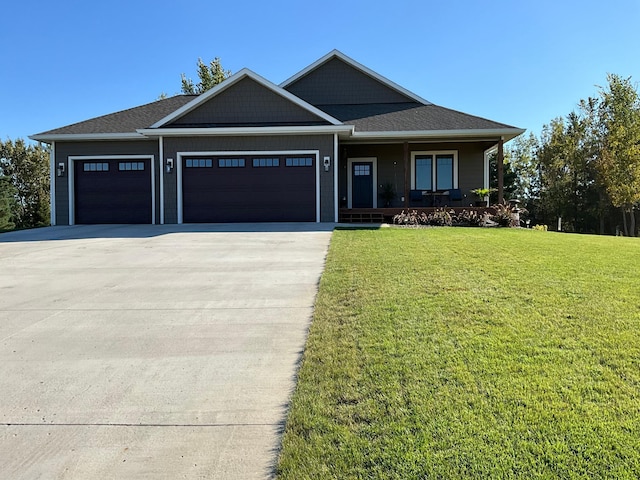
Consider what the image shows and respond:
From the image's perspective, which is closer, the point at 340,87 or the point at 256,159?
the point at 256,159

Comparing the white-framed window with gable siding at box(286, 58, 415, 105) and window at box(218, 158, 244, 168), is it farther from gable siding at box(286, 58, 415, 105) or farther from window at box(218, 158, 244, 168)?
window at box(218, 158, 244, 168)

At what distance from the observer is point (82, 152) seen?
56.5 ft

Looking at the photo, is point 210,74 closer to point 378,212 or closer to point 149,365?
point 378,212

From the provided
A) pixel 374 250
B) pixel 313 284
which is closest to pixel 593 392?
pixel 313 284

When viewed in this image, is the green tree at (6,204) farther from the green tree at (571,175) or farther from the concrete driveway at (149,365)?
the green tree at (571,175)

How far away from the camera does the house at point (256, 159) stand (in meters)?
16.2

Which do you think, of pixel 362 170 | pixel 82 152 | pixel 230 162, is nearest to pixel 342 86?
pixel 362 170

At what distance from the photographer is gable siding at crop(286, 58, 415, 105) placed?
2012cm

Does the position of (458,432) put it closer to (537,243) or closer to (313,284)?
(313,284)

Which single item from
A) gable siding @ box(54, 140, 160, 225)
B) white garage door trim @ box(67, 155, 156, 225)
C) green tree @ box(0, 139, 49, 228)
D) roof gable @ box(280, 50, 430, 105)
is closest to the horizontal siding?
roof gable @ box(280, 50, 430, 105)

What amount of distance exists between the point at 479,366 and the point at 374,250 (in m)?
5.67

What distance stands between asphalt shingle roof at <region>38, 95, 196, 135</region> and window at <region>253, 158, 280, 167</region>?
473 cm

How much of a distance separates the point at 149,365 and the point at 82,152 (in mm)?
15850

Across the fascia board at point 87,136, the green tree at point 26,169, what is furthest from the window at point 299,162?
the green tree at point 26,169
